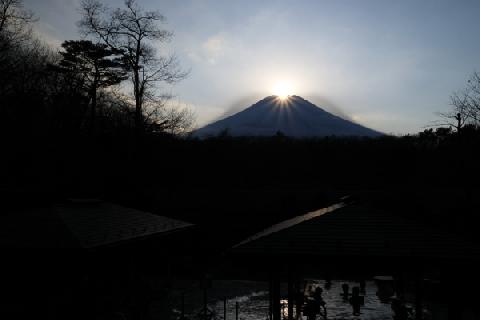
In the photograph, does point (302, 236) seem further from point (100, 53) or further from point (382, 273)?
point (100, 53)

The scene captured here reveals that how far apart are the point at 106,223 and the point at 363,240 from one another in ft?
26.0

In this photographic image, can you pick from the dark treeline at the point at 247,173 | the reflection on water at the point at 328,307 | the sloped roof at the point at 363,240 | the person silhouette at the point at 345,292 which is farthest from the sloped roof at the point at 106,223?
the dark treeline at the point at 247,173

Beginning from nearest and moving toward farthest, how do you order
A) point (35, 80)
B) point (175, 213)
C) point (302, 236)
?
point (302, 236) < point (175, 213) < point (35, 80)

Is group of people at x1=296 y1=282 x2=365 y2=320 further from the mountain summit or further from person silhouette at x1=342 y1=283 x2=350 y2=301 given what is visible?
the mountain summit

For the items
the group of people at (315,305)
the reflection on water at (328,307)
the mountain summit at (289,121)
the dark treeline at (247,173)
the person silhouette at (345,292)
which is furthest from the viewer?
the mountain summit at (289,121)

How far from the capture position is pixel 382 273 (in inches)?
1012

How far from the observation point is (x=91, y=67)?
35094 mm

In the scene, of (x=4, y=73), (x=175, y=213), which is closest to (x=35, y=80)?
(x=4, y=73)

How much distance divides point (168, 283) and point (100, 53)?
21306 millimetres

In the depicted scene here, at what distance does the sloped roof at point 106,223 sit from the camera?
39.6ft

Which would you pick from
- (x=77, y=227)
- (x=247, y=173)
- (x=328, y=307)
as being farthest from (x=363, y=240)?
(x=247, y=173)

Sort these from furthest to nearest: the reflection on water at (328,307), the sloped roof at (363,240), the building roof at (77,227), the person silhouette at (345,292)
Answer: the person silhouette at (345,292)
the reflection on water at (328,307)
the building roof at (77,227)
the sloped roof at (363,240)

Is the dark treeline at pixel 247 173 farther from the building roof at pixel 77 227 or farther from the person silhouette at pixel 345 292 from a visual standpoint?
the building roof at pixel 77 227

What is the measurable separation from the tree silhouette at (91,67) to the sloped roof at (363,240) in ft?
84.0
